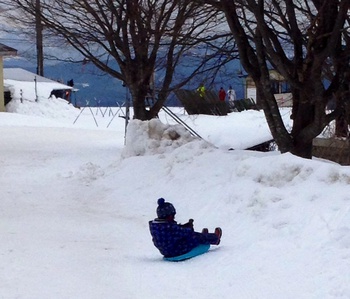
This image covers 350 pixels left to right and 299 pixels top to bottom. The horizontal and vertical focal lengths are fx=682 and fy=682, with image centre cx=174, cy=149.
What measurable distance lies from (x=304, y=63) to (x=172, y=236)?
17.3 ft

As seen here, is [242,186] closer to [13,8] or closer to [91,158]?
[91,158]

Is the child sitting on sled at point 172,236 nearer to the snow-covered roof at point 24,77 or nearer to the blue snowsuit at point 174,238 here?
the blue snowsuit at point 174,238

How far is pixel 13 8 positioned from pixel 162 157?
7.36 m

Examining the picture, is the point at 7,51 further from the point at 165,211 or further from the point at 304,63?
the point at 165,211

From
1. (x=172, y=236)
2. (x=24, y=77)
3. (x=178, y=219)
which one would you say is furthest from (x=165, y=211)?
(x=24, y=77)

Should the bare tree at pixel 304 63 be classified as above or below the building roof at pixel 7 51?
below

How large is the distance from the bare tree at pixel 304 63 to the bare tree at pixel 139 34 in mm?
3315

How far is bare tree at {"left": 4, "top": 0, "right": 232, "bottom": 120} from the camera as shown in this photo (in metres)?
15.5

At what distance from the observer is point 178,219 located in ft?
28.8

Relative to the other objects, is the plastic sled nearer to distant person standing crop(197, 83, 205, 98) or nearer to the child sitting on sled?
the child sitting on sled

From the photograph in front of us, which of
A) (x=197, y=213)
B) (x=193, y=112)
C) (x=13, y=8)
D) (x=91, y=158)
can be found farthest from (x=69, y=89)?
(x=197, y=213)

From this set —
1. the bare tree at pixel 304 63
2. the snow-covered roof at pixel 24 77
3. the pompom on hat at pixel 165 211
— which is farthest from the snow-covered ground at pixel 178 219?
the snow-covered roof at pixel 24 77

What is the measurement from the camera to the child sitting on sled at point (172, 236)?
6676 millimetres

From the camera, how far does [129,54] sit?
54.4 feet
